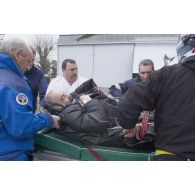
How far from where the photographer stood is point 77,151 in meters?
2.00

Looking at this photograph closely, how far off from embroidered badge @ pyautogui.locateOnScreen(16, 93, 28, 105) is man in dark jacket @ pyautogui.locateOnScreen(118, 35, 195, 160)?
57cm

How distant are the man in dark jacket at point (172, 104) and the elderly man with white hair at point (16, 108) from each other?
1.84 feet

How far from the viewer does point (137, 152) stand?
2.01 meters

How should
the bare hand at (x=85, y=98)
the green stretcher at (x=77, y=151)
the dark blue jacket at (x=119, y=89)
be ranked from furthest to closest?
the dark blue jacket at (x=119, y=89) < the bare hand at (x=85, y=98) < the green stretcher at (x=77, y=151)

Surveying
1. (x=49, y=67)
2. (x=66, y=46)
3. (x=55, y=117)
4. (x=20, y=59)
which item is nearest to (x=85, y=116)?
(x=55, y=117)

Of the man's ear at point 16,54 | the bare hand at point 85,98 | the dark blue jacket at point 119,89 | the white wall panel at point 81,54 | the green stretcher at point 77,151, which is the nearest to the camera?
the man's ear at point 16,54

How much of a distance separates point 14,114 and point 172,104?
2.88 ft

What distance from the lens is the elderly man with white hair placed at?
164cm

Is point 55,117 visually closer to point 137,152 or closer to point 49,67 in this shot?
point 137,152

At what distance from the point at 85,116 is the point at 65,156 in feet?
1.00

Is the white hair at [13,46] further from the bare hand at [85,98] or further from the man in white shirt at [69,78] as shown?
the man in white shirt at [69,78]

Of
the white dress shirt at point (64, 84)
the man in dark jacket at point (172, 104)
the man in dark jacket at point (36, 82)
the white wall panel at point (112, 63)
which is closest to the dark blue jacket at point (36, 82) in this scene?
the man in dark jacket at point (36, 82)

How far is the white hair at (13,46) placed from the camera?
1.81 meters

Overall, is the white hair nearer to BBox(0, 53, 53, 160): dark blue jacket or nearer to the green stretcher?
BBox(0, 53, 53, 160): dark blue jacket
